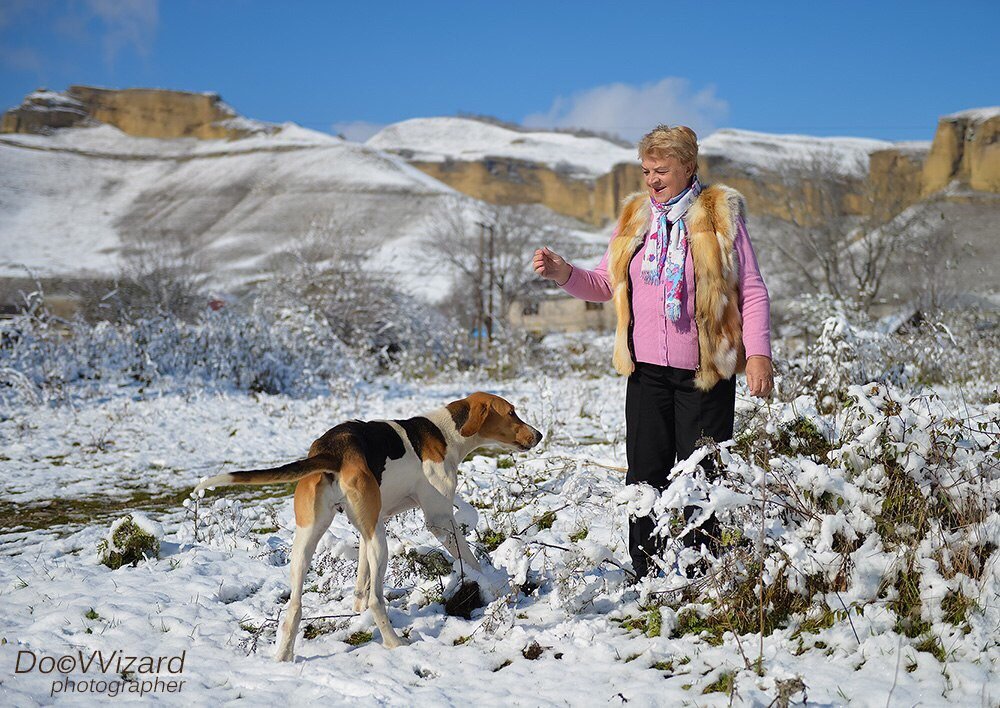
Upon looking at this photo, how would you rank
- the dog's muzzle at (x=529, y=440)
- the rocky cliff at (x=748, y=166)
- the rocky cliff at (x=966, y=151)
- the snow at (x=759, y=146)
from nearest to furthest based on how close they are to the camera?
the dog's muzzle at (x=529, y=440) → the rocky cliff at (x=748, y=166) → the rocky cliff at (x=966, y=151) → the snow at (x=759, y=146)

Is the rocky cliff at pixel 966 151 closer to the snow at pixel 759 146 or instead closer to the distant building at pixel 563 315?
the snow at pixel 759 146

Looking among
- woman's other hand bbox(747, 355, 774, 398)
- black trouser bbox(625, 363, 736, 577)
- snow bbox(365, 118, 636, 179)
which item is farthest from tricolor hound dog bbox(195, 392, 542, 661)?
snow bbox(365, 118, 636, 179)

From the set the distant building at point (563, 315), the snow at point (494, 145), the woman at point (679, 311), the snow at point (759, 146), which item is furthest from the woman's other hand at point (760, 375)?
the snow at point (494, 145)

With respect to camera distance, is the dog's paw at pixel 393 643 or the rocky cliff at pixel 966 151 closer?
the dog's paw at pixel 393 643

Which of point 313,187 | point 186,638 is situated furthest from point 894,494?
point 313,187

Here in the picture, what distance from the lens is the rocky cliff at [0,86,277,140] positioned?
119 meters

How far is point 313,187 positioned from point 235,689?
282 feet

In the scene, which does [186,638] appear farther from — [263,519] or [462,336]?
[462,336]

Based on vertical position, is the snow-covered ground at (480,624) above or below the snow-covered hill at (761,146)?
below

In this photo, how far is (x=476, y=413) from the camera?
374cm

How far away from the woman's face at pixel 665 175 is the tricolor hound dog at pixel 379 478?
4.49ft

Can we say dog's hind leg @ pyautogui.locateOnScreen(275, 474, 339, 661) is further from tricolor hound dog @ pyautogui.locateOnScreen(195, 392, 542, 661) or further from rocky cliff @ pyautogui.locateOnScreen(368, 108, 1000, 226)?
rocky cliff @ pyautogui.locateOnScreen(368, 108, 1000, 226)

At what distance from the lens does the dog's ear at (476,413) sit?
3680 mm

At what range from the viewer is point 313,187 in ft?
274
